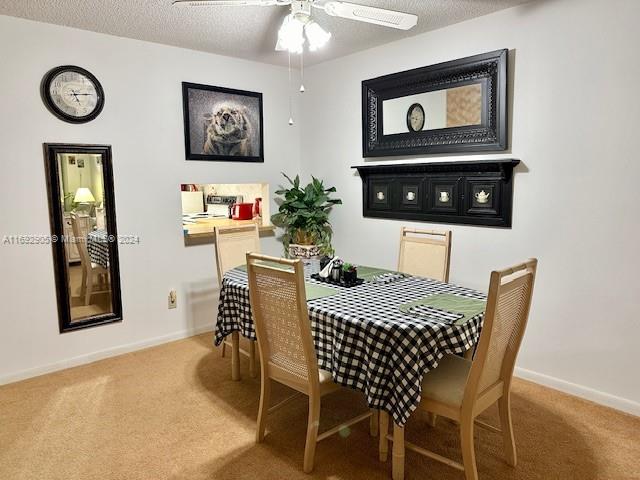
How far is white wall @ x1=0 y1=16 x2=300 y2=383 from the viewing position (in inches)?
115

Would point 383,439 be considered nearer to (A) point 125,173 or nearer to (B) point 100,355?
(B) point 100,355

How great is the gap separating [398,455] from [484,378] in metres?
0.50

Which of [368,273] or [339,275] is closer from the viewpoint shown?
[339,275]

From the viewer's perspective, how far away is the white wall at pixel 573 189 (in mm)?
2443

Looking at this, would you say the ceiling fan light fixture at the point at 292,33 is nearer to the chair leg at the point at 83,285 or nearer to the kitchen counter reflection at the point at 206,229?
the kitchen counter reflection at the point at 206,229

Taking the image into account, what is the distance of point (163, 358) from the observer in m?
3.36

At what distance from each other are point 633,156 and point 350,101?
7.13 ft

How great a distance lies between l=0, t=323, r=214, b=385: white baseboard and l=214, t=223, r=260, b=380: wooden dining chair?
0.51 metres

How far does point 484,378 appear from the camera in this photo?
180 centimetres

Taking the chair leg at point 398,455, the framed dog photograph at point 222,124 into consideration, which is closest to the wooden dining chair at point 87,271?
the framed dog photograph at point 222,124

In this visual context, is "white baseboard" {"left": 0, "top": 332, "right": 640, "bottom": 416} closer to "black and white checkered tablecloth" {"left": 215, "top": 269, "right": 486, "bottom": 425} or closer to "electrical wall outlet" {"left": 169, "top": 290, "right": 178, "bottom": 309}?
"electrical wall outlet" {"left": 169, "top": 290, "right": 178, "bottom": 309}

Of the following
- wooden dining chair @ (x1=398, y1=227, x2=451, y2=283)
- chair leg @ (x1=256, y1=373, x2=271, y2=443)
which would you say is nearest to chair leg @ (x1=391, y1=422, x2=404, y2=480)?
chair leg @ (x1=256, y1=373, x2=271, y2=443)

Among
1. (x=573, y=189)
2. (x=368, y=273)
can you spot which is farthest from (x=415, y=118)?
(x=368, y=273)

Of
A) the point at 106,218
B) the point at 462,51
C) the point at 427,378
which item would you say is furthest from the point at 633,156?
the point at 106,218
